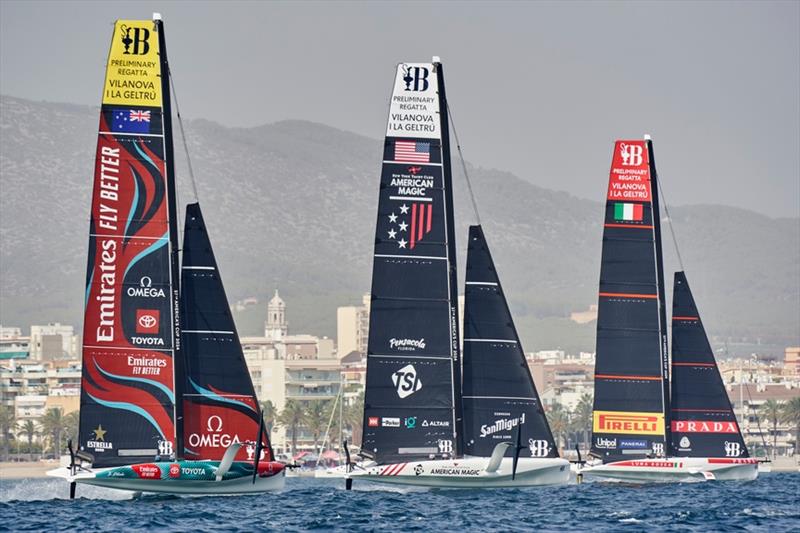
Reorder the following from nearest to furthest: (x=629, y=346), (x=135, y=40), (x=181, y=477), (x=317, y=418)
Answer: (x=181, y=477)
(x=135, y=40)
(x=629, y=346)
(x=317, y=418)

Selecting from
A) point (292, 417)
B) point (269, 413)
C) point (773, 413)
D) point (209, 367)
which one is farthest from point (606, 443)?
point (773, 413)

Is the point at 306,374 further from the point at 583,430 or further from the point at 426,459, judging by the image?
the point at 426,459

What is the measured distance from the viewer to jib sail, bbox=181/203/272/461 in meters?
44.5

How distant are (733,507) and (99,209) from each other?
17339 mm

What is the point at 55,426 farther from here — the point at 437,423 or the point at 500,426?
the point at 437,423

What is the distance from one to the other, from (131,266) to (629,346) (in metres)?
18.7

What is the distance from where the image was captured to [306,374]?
645 feet

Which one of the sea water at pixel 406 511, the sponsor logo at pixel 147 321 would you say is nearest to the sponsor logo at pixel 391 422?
the sea water at pixel 406 511

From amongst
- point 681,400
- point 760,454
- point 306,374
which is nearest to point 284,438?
point 306,374

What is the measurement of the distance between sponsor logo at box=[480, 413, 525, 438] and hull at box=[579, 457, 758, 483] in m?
6.81


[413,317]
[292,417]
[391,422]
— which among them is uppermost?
[413,317]

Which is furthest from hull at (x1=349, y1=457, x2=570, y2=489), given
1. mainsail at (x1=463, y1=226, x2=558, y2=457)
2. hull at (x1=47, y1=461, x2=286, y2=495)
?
hull at (x1=47, y1=461, x2=286, y2=495)

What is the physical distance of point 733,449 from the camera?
57438 mm

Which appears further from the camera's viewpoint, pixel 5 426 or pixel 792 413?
pixel 792 413
